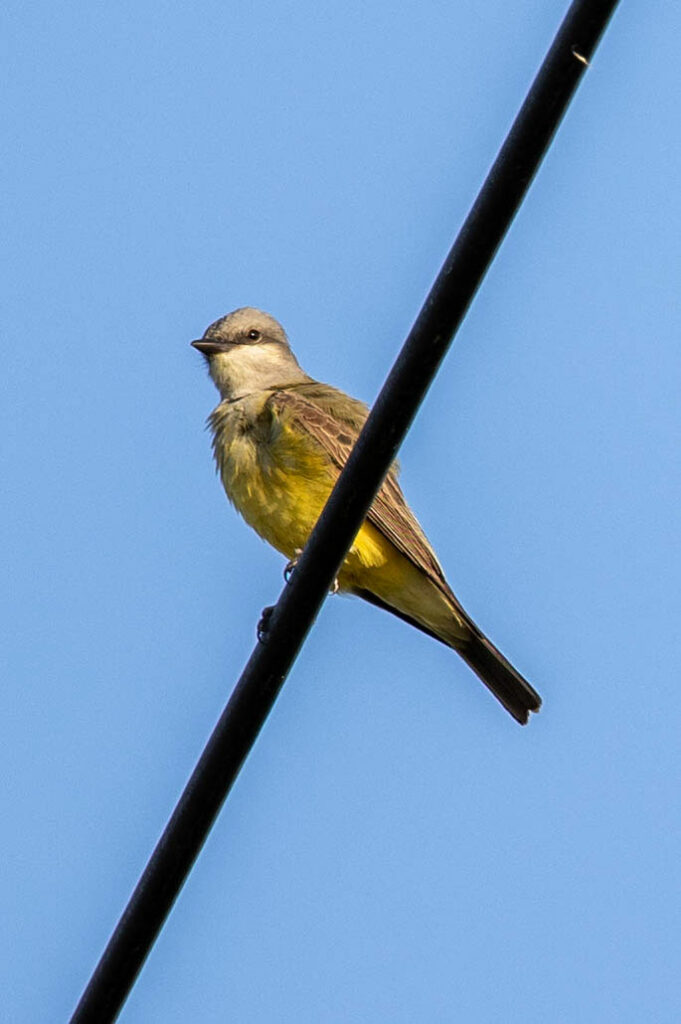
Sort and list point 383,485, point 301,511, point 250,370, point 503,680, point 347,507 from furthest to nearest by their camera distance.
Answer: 1. point 250,370
2. point 503,680
3. point 383,485
4. point 301,511
5. point 347,507

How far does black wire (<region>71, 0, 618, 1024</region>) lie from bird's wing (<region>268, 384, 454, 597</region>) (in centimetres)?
296

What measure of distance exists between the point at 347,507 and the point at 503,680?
357 cm

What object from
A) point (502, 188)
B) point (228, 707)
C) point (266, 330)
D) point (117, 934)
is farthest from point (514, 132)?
point (266, 330)

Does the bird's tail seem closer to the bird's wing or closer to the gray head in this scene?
the bird's wing

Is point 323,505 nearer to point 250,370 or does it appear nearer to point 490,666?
point 490,666

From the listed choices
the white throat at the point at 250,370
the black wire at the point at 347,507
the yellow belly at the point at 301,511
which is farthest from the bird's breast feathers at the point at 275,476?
the black wire at the point at 347,507

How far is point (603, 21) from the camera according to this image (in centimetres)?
277

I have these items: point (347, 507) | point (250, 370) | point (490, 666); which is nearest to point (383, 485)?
point (490, 666)

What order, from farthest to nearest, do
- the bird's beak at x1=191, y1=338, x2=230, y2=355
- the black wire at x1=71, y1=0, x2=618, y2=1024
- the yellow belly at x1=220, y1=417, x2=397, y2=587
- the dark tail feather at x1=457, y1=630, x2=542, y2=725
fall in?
the bird's beak at x1=191, y1=338, x2=230, y2=355
the dark tail feather at x1=457, y1=630, x2=542, y2=725
the yellow belly at x1=220, y1=417, x2=397, y2=587
the black wire at x1=71, y1=0, x2=618, y2=1024

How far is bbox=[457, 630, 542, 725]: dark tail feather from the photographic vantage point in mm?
6941

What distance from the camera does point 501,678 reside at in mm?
6984

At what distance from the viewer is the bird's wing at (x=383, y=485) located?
→ 264 inches

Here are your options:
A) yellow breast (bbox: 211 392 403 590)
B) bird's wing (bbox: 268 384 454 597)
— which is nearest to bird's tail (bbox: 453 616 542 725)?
bird's wing (bbox: 268 384 454 597)

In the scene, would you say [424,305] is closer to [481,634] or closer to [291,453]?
[291,453]
